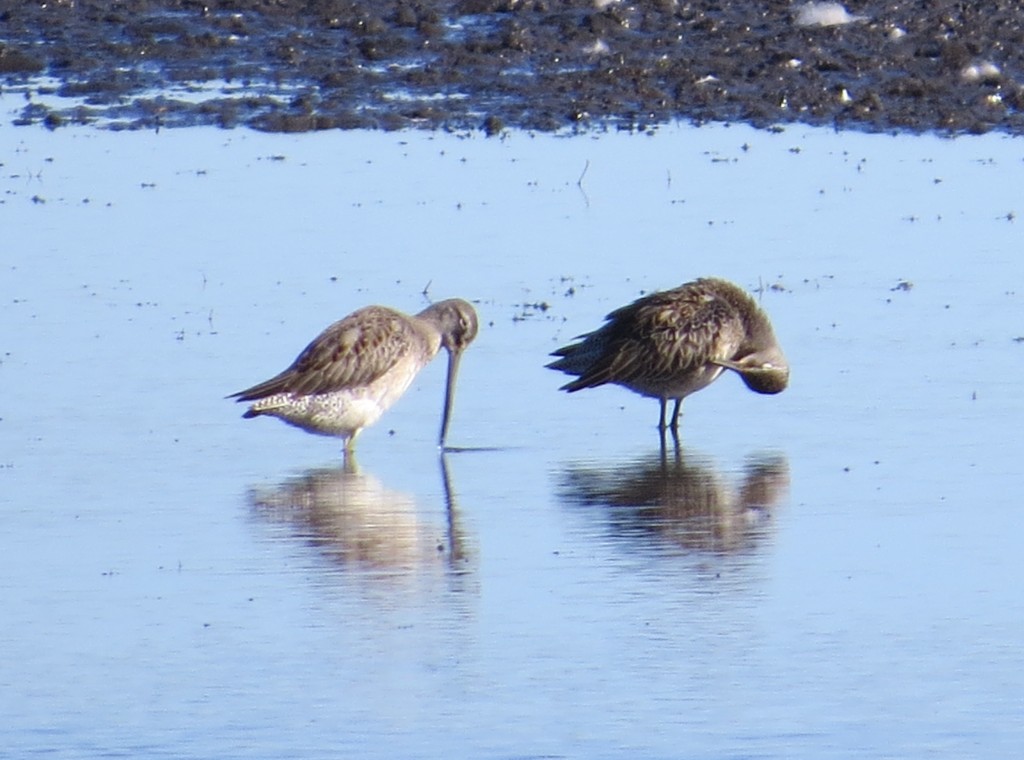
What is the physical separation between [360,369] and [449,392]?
35 centimetres

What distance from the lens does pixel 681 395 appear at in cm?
997

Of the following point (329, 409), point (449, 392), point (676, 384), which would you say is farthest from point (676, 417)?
point (329, 409)

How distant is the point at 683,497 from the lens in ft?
28.3

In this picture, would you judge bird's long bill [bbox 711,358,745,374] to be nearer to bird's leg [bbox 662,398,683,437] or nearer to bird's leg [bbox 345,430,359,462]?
bird's leg [bbox 662,398,683,437]

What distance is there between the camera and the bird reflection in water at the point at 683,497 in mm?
8070

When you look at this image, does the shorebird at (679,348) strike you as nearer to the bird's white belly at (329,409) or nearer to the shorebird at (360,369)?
the shorebird at (360,369)

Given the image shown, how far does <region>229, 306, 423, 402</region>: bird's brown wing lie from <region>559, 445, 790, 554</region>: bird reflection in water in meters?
1.09

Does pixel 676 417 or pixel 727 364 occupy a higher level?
pixel 727 364

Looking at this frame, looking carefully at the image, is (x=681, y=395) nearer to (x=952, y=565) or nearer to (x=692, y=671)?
(x=952, y=565)

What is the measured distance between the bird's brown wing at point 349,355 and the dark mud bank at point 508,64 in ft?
22.2

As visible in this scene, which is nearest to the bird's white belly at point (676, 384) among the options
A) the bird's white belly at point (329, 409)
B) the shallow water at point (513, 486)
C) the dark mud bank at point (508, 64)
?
the shallow water at point (513, 486)

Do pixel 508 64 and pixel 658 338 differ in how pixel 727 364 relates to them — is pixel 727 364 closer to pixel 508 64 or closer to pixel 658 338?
pixel 658 338

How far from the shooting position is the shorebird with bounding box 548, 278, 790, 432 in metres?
9.91

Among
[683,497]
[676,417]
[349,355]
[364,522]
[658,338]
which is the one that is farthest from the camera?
[658,338]
